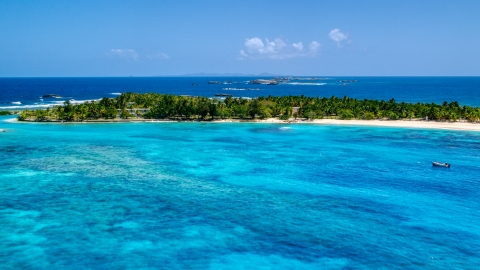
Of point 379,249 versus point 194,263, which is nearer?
point 194,263

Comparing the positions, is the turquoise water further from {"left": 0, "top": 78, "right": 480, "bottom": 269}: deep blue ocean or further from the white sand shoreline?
the white sand shoreline

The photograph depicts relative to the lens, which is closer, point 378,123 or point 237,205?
point 237,205

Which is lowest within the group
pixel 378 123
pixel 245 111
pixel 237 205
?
pixel 237 205

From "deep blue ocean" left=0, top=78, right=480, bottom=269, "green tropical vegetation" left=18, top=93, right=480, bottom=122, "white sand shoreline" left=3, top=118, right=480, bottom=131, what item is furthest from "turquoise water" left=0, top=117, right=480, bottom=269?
"green tropical vegetation" left=18, top=93, right=480, bottom=122

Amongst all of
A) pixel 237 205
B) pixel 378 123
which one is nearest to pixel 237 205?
pixel 237 205

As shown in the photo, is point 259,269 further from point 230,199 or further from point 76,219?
point 76,219

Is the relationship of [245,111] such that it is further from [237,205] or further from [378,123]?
[237,205]

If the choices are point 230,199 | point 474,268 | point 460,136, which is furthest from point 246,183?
point 460,136
